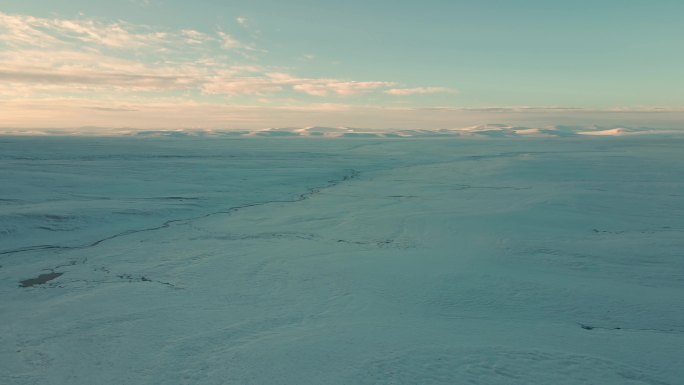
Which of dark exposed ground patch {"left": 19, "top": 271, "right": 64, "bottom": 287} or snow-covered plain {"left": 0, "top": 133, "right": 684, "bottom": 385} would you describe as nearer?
snow-covered plain {"left": 0, "top": 133, "right": 684, "bottom": 385}

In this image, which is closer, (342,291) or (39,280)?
(342,291)

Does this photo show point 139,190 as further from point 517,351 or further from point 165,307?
point 517,351

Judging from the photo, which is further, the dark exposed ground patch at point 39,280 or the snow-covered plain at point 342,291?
the dark exposed ground patch at point 39,280

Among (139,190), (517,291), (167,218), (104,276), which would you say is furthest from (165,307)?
(139,190)
